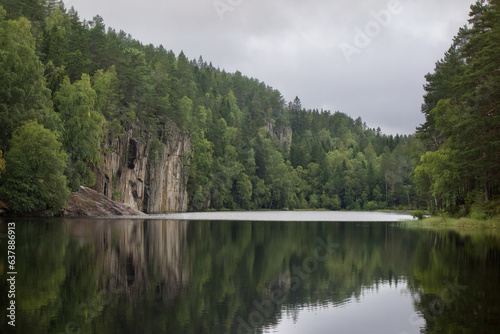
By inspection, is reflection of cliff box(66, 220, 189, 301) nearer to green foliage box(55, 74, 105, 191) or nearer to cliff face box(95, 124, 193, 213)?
green foliage box(55, 74, 105, 191)

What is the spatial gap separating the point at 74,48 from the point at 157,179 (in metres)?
30.9

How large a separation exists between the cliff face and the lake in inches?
2203

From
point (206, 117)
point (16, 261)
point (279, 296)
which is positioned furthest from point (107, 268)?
point (206, 117)

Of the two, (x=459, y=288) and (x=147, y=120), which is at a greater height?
(x=147, y=120)

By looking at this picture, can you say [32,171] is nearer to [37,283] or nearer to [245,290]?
[37,283]

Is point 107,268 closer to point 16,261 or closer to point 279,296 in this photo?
point 16,261

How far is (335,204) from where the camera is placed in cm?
16225

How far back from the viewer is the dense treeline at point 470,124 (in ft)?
137

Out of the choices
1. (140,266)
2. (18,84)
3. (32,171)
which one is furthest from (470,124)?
(18,84)
